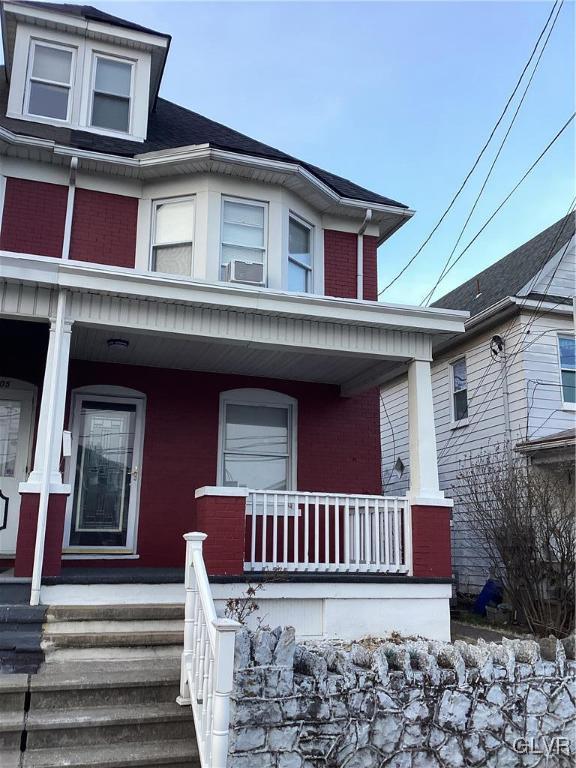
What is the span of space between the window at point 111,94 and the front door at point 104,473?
4007 mm

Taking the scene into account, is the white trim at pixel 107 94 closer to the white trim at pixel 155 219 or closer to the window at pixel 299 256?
the white trim at pixel 155 219

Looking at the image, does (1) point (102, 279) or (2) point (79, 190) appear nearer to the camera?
(1) point (102, 279)

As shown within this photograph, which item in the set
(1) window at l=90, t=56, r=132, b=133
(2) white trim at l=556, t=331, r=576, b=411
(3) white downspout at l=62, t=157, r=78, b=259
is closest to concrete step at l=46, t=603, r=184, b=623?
(3) white downspout at l=62, t=157, r=78, b=259

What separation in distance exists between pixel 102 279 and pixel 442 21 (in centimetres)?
596

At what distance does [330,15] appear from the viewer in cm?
835

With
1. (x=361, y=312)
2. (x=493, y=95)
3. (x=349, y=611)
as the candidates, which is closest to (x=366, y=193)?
(x=493, y=95)

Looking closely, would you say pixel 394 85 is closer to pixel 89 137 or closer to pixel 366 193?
pixel 366 193

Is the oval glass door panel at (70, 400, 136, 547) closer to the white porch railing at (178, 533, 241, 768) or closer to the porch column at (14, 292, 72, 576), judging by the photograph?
the porch column at (14, 292, 72, 576)

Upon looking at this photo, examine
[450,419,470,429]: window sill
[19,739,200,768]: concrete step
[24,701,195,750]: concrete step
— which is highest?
[450,419,470,429]: window sill

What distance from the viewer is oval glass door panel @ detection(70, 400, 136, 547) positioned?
7.56 meters

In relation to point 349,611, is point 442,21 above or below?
above

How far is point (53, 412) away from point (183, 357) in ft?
7.41

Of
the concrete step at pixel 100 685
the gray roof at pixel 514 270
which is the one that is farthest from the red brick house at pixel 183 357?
the gray roof at pixel 514 270

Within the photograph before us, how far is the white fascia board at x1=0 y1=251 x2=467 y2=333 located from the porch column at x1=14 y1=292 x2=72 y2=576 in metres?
0.29
